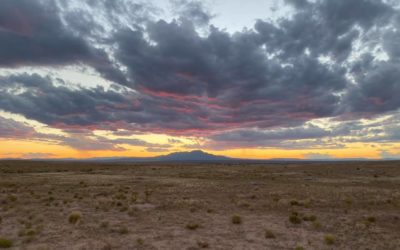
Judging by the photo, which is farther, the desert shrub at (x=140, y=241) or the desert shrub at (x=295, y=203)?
the desert shrub at (x=295, y=203)

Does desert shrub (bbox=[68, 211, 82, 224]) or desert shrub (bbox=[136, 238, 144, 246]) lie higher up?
desert shrub (bbox=[68, 211, 82, 224])

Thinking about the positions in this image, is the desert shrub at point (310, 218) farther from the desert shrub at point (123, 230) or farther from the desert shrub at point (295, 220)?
the desert shrub at point (123, 230)

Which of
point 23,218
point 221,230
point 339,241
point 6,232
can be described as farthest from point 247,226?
point 23,218

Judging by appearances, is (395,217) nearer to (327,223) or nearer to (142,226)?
(327,223)

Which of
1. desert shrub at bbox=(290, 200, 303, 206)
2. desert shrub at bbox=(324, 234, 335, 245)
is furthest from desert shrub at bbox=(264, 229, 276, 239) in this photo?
desert shrub at bbox=(290, 200, 303, 206)

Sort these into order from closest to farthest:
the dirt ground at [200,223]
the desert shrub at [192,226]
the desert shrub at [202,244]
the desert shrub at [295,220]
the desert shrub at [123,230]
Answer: the desert shrub at [202,244] → the dirt ground at [200,223] → the desert shrub at [123,230] → the desert shrub at [192,226] → the desert shrub at [295,220]

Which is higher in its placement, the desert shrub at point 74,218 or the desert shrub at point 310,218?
the desert shrub at point 74,218

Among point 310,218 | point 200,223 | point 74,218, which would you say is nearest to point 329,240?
point 310,218

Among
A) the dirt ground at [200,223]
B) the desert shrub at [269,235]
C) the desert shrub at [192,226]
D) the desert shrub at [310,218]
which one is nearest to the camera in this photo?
the dirt ground at [200,223]

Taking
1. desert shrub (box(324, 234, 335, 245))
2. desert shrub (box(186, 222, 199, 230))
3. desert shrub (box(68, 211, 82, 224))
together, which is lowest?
desert shrub (box(324, 234, 335, 245))

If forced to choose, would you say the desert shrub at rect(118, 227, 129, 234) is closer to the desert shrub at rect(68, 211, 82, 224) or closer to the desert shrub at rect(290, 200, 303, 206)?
the desert shrub at rect(68, 211, 82, 224)

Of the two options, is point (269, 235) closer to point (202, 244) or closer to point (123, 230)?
point (202, 244)

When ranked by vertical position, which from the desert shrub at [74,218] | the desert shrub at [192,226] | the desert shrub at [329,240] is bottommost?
the desert shrub at [329,240]

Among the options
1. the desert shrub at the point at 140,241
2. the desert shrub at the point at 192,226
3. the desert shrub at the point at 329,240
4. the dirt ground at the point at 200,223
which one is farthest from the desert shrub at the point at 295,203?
the desert shrub at the point at 140,241
